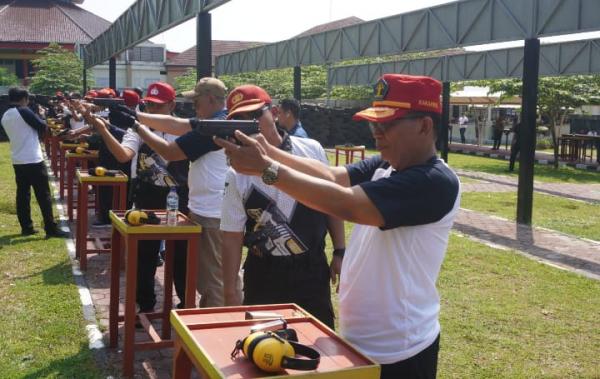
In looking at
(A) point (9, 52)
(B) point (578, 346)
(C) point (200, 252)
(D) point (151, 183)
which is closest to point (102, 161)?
(D) point (151, 183)

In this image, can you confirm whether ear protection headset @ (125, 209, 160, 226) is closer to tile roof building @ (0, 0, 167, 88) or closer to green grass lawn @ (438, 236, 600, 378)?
green grass lawn @ (438, 236, 600, 378)

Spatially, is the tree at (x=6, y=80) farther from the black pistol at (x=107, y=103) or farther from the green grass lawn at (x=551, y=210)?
the black pistol at (x=107, y=103)

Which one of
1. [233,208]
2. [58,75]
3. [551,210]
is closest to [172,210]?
[233,208]

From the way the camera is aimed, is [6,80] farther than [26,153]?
Yes

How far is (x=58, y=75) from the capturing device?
122 ft

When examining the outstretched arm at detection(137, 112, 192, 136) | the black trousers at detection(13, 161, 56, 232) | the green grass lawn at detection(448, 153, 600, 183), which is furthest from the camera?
the green grass lawn at detection(448, 153, 600, 183)

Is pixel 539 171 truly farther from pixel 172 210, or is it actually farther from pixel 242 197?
pixel 242 197

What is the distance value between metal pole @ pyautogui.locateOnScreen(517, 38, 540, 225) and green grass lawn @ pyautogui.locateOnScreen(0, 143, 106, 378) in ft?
23.7

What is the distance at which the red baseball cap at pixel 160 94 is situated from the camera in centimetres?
545

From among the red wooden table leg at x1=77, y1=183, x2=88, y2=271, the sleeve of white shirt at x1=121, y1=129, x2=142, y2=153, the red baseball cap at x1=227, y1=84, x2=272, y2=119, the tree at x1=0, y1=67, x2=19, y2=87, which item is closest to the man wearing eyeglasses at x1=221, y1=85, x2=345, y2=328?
the red baseball cap at x1=227, y1=84, x2=272, y2=119

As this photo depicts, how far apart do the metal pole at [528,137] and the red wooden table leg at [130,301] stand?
26.8 feet

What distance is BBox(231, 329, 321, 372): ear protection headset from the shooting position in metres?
2.04

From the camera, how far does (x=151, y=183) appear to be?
5766 mm

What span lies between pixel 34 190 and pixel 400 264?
7.70 metres
